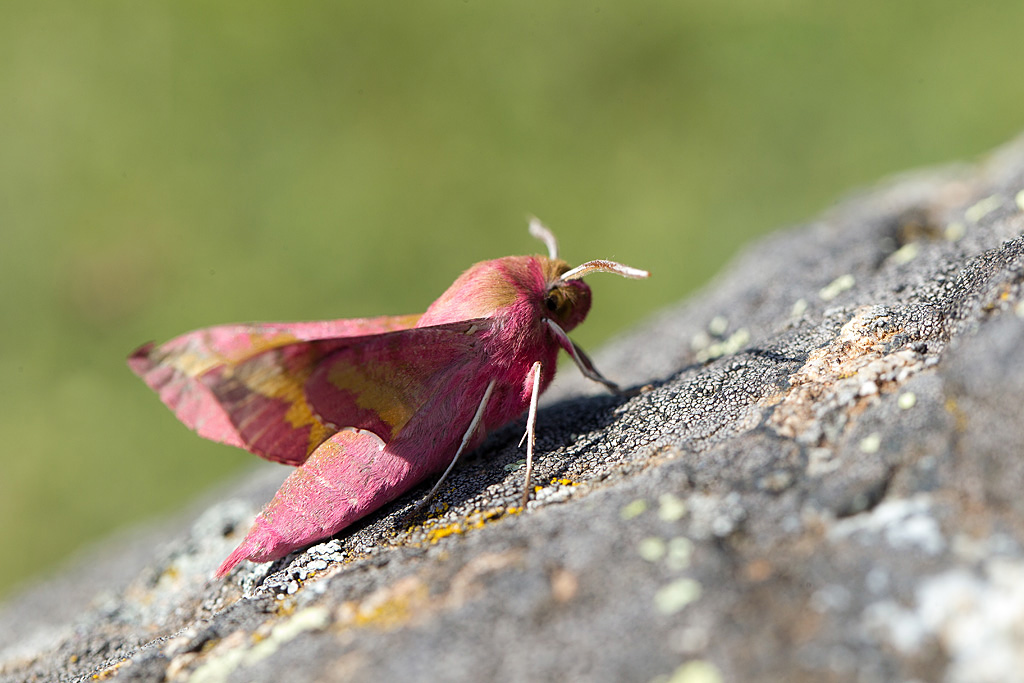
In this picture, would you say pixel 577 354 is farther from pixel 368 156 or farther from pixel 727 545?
pixel 368 156

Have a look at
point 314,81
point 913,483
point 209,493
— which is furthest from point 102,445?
point 913,483

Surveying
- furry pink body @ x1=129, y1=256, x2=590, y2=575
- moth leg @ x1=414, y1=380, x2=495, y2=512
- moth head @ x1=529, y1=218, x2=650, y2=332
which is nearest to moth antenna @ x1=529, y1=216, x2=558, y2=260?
moth head @ x1=529, y1=218, x2=650, y2=332

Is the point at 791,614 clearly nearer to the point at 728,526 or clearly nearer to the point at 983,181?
the point at 728,526

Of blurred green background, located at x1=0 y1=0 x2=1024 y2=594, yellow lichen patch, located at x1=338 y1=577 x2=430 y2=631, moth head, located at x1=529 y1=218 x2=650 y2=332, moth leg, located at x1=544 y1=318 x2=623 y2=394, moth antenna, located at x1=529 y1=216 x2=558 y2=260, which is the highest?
blurred green background, located at x1=0 y1=0 x2=1024 y2=594

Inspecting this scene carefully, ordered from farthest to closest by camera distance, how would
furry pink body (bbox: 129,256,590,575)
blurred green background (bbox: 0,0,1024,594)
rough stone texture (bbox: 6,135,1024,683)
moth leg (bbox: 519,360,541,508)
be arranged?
blurred green background (bbox: 0,0,1024,594) → moth leg (bbox: 519,360,541,508) → furry pink body (bbox: 129,256,590,575) → rough stone texture (bbox: 6,135,1024,683)

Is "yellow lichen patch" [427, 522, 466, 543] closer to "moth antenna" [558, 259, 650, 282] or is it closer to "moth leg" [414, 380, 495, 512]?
"moth leg" [414, 380, 495, 512]

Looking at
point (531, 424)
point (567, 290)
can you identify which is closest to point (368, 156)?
point (567, 290)
